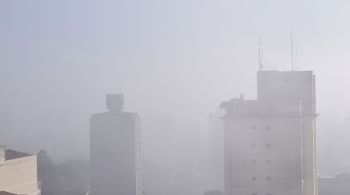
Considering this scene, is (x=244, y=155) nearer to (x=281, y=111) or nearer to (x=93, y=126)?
(x=281, y=111)

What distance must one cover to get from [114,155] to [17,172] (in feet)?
98.6

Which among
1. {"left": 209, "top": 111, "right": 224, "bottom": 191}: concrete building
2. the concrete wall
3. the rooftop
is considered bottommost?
{"left": 209, "top": 111, "right": 224, "bottom": 191}: concrete building

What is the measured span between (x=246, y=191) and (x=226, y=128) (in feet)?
7.42

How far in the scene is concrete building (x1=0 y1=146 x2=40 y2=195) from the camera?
78.3 ft

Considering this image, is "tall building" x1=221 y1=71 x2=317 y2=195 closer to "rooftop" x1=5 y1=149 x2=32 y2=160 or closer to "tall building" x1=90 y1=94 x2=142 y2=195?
"rooftop" x1=5 y1=149 x2=32 y2=160

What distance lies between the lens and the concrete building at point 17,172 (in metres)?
23.9

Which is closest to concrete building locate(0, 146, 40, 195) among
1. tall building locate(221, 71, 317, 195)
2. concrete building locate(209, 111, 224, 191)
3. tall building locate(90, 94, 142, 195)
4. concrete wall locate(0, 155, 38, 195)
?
concrete wall locate(0, 155, 38, 195)

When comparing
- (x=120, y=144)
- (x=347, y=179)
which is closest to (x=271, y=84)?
(x=347, y=179)

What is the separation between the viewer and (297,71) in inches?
787

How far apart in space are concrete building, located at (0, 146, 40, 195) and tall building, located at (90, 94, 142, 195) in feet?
90.6

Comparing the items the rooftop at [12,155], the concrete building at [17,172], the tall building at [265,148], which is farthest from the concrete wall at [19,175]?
the tall building at [265,148]

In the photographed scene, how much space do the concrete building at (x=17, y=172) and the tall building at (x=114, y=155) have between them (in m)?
27.6

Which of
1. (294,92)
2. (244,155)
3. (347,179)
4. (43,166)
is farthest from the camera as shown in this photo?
(43,166)

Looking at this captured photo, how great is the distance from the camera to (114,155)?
55.2 metres
